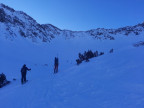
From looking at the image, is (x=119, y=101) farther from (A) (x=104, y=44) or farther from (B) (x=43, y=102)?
(A) (x=104, y=44)

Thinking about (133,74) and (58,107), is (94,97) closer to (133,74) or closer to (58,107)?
(58,107)

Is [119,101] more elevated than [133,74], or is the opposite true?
[133,74]

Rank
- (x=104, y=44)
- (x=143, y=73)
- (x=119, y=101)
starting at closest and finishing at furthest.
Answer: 1. (x=119, y=101)
2. (x=143, y=73)
3. (x=104, y=44)

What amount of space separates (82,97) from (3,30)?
109 feet

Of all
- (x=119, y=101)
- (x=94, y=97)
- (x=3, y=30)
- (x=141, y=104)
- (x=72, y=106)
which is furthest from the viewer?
(x=3, y=30)

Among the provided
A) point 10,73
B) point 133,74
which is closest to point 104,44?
point 10,73

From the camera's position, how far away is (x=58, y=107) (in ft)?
16.7

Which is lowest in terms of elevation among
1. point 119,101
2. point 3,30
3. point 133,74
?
point 119,101

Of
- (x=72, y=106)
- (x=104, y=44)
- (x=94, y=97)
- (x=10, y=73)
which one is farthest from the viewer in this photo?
(x=104, y=44)

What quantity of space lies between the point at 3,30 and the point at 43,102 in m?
32.3

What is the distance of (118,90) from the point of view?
5.54 m

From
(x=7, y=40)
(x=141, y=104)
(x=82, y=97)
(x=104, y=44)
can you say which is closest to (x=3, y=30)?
(x=7, y=40)

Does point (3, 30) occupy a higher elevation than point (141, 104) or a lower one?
higher

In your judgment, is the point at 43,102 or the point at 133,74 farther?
the point at 133,74
